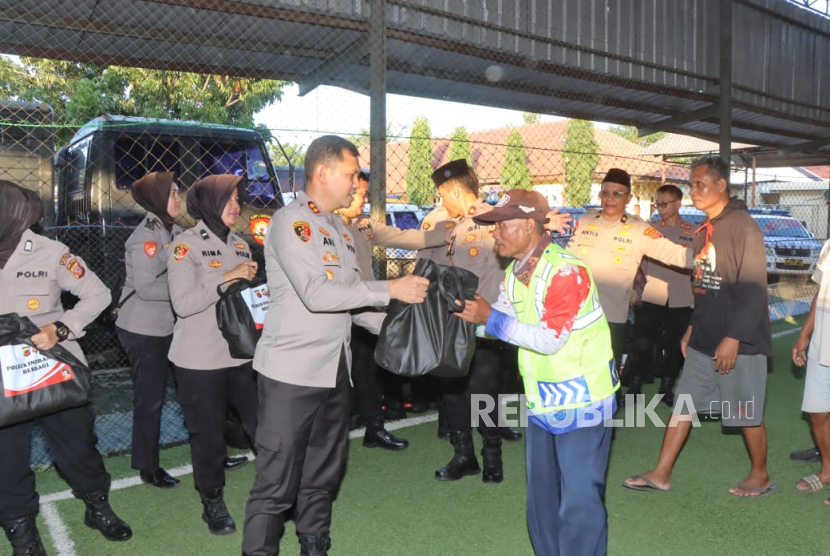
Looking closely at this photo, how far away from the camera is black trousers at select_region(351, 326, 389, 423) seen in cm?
509

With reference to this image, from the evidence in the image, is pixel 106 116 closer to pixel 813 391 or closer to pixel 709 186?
pixel 709 186

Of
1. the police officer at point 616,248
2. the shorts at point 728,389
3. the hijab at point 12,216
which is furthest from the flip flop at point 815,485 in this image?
the hijab at point 12,216

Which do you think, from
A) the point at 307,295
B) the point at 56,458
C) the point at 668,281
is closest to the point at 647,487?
the point at 668,281

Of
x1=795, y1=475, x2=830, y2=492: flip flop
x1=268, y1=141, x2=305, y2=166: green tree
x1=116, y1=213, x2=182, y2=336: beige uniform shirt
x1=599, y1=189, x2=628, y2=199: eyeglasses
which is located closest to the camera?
x1=116, y1=213, x2=182, y2=336: beige uniform shirt

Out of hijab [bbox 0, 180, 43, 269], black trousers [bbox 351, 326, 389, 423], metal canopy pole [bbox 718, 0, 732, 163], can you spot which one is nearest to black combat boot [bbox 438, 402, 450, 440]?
black trousers [bbox 351, 326, 389, 423]

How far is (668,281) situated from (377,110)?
3.17m

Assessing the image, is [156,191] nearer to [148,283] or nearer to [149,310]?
[148,283]

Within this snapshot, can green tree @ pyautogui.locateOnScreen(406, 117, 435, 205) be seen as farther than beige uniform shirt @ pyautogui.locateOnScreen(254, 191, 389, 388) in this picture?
Yes

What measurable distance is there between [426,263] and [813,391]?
2803mm

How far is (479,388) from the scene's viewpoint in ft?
14.2

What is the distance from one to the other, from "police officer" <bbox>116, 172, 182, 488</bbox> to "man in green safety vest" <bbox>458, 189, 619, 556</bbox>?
7.49 ft

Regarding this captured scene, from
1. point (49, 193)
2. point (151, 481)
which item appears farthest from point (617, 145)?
point (151, 481)

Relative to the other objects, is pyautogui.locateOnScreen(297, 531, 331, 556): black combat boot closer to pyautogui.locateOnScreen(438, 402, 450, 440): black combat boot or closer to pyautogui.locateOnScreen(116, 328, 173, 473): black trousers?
pyautogui.locateOnScreen(116, 328, 173, 473): black trousers

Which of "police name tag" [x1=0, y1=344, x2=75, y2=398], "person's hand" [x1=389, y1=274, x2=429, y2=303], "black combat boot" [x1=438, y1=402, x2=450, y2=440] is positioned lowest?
"black combat boot" [x1=438, y1=402, x2=450, y2=440]
